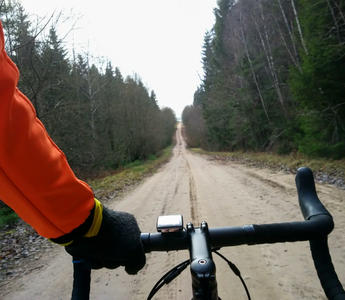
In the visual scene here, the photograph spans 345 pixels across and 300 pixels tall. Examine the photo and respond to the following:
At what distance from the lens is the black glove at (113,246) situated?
901 mm

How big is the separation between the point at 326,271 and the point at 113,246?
2.85 ft

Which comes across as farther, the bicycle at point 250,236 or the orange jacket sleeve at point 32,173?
the bicycle at point 250,236

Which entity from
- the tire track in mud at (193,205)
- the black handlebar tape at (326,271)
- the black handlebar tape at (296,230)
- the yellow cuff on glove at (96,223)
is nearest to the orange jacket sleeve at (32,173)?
the yellow cuff on glove at (96,223)

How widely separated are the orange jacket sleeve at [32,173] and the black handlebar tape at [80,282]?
0.33 meters

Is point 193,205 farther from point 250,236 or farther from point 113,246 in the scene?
point 113,246

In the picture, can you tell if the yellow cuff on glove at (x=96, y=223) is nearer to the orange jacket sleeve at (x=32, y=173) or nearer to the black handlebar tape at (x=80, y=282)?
the orange jacket sleeve at (x=32, y=173)

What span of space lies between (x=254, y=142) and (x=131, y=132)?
1292 centimetres

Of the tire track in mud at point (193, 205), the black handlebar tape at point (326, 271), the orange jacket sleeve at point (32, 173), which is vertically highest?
the orange jacket sleeve at point (32, 173)

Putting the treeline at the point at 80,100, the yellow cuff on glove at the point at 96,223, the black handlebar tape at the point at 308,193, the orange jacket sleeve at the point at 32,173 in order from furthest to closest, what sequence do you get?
the treeline at the point at 80,100 → the black handlebar tape at the point at 308,193 → the yellow cuff on glove at the point at 96,223 → the orange jacket sleeve at the point at 32,173

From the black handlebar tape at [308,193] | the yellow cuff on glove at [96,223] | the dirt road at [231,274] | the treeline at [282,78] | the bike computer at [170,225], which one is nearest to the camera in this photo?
the yellow cuff on glove at [96,223]

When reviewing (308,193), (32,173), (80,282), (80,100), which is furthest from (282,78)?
(32,173)

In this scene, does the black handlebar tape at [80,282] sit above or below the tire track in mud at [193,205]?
above

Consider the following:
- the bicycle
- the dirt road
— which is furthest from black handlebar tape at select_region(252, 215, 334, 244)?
the dirt road

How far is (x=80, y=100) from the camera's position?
61.5 ft
